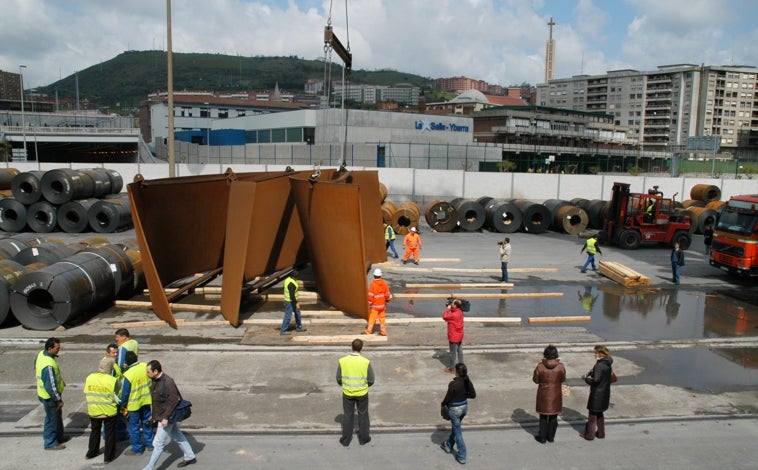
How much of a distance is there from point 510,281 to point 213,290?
9167mm

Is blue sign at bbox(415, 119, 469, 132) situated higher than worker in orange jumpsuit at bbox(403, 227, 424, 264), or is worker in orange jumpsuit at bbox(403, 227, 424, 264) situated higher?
blue sign at bbox(415, 119, 469, 132)

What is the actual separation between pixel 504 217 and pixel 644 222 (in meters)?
6.41

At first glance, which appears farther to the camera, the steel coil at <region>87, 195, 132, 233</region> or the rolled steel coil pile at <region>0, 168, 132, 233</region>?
the steel coil at <region>87, 195, 132, 233</region>

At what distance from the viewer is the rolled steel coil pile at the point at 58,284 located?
12.1 meters

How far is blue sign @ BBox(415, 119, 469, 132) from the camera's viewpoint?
5831cm

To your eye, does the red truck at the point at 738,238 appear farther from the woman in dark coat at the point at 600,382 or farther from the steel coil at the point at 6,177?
the steel coil at the point at 6,177

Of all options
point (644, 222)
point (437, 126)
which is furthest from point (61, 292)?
point (437, 126)

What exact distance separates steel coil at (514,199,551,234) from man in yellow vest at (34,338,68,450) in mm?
23640

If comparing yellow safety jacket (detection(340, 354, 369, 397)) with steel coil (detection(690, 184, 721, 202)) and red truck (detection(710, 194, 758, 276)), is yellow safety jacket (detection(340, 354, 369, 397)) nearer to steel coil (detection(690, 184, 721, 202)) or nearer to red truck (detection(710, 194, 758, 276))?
red truck (detection(710, 194, 758, 276))

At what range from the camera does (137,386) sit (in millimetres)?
6969

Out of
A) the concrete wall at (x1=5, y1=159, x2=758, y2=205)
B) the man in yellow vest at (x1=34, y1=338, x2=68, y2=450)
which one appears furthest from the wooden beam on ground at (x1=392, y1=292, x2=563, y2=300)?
the concrete wall at (x1=5, y1=159, x2=758, y2=205)

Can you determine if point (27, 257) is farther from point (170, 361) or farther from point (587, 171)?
point (587, 171)

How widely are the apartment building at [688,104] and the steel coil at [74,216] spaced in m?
102

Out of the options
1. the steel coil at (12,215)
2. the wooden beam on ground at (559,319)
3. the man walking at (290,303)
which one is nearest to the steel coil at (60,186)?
the steel coil at (12,215)
